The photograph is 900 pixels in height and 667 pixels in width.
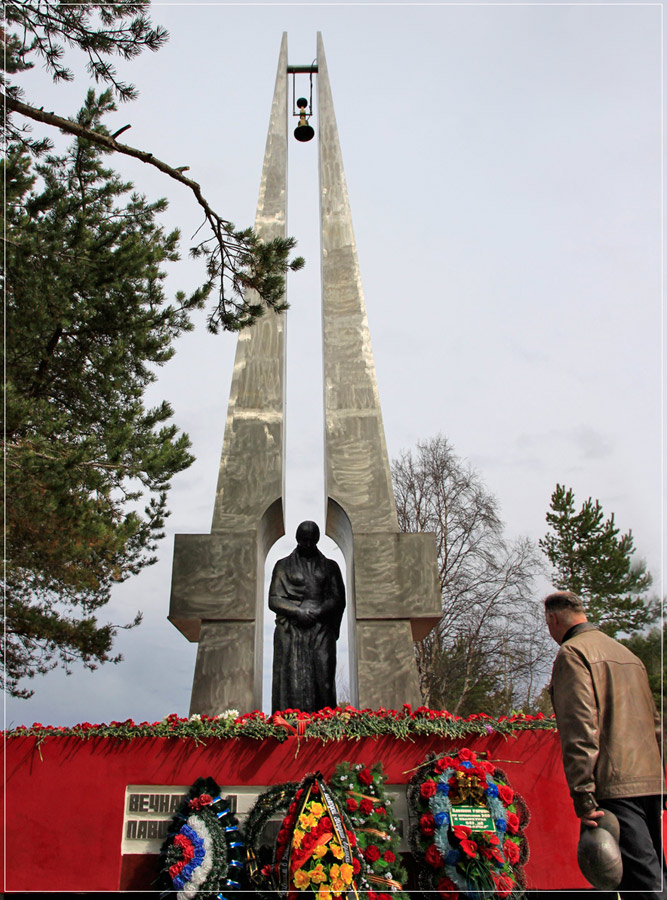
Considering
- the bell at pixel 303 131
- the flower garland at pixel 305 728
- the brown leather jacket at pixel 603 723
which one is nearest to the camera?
the brown leather jacket at pixel 603 723

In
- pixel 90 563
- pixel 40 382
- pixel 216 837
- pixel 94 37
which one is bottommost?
pixel 216 837

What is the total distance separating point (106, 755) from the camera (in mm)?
4168

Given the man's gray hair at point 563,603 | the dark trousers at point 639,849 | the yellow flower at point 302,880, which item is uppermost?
the man's gray hair at point 563,603

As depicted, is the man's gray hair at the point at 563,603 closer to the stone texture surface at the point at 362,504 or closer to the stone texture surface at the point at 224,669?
the stone texture surface at the point at 362,504

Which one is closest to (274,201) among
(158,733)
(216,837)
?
(158,733)

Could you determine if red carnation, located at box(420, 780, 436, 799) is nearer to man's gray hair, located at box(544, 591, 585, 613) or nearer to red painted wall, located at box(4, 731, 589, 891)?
red painted wall, located at box(4, 731, 589, 891)

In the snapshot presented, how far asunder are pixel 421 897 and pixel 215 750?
1.45m

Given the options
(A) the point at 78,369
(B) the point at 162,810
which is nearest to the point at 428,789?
(B) the point at 162,810

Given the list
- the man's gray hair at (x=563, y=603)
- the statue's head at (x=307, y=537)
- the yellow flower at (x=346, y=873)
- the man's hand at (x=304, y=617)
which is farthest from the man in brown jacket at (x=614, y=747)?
the statue's head at (x=307, y=537)

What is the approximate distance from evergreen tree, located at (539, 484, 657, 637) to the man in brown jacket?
16.2 metres

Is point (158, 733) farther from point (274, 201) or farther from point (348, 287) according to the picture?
point (274, 201)

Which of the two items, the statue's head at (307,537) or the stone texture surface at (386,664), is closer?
the stone texture surface at (386,664)

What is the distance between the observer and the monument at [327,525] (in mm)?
5758

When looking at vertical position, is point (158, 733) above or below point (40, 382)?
below
